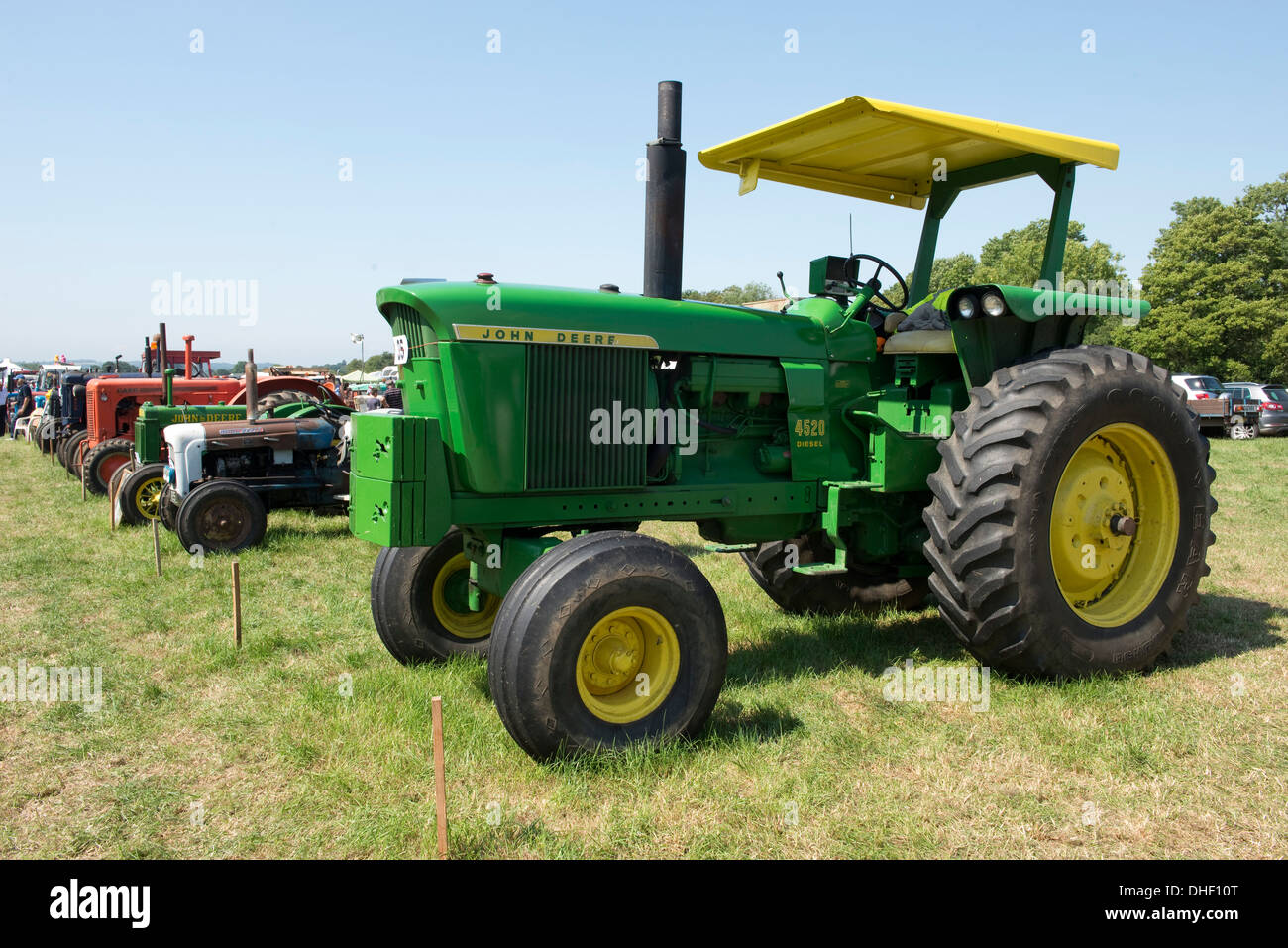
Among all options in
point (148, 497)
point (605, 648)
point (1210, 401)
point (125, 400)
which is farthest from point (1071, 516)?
point (1210, 401)

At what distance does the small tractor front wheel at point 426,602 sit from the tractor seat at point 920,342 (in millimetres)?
2825

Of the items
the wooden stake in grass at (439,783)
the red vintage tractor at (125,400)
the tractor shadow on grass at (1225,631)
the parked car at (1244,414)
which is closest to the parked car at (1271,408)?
the parked car at (1244,414)

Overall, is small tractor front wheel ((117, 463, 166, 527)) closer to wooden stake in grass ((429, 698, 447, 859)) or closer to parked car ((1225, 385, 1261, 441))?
wooden stake in grass ((429, 698, 447, 859))

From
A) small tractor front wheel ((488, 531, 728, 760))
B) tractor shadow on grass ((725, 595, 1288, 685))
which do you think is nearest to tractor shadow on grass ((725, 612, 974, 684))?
tractor shadow on grass ((725, 595, 1288, 685))

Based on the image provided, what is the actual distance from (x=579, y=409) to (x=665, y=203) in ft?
3.88

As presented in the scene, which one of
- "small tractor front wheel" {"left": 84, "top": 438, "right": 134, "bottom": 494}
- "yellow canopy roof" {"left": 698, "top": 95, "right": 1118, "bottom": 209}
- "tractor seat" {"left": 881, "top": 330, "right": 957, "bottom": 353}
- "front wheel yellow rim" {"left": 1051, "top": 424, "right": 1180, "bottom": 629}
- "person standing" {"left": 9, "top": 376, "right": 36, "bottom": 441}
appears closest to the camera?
"yellow canopy roof" {"left": 698, "top": 95, "right": 1118, "bottom": 209}

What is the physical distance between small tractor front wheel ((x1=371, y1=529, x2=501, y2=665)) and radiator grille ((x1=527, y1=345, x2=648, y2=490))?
2.83 feet

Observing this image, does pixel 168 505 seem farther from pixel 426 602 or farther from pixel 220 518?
pixel 426 602

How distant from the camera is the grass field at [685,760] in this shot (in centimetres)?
332

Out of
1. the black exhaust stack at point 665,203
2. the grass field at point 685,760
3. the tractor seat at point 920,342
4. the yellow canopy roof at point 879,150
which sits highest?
the yellow canopy roof at point 879,150

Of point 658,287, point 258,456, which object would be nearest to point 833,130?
point 658,287

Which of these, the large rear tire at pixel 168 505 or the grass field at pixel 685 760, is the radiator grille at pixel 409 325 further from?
the large rear tire at pixel 168 505

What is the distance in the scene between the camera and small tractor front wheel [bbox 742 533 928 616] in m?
6.19

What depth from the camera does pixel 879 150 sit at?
5500 mm
